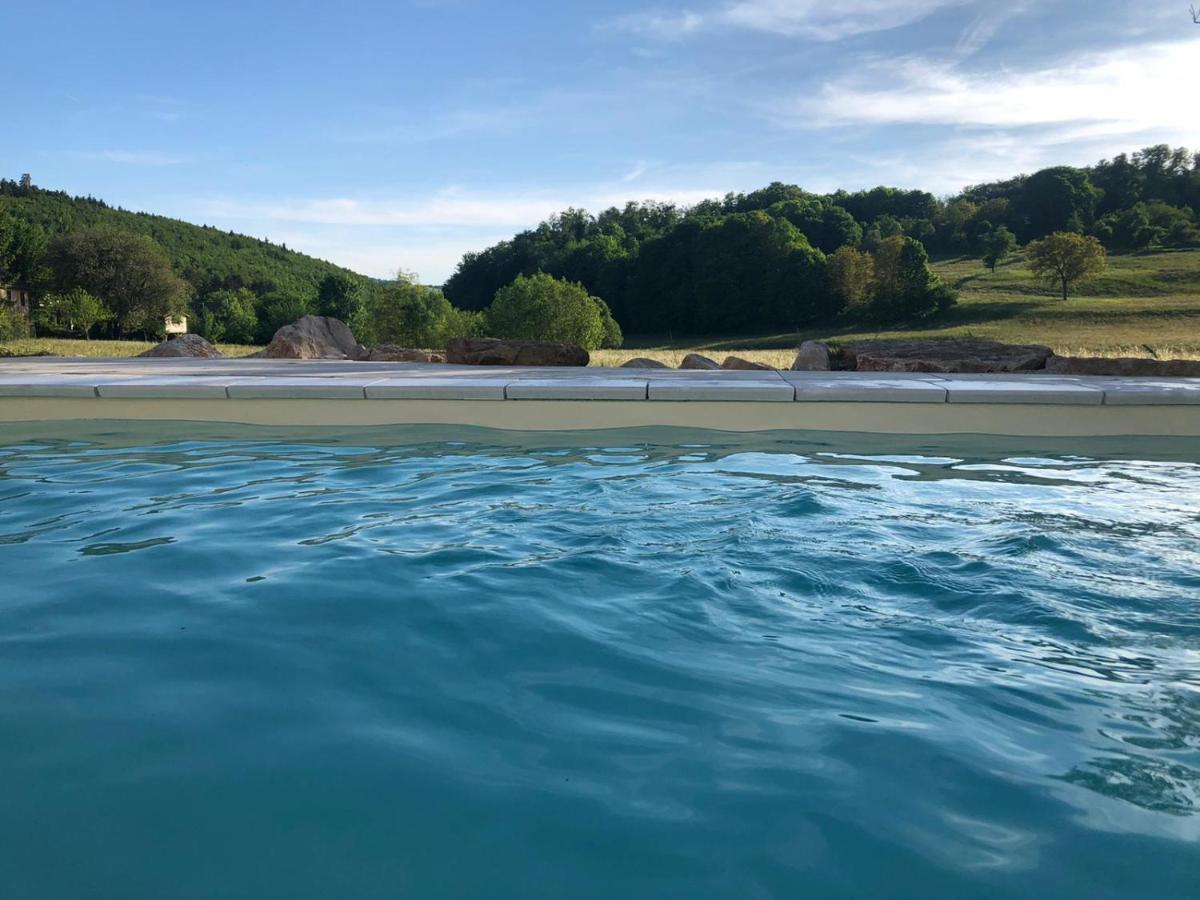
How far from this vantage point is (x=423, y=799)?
1.66 meters

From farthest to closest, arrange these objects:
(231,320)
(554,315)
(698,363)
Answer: (231,320) → (554,315) → (698,363)

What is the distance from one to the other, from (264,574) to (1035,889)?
90.8 inches

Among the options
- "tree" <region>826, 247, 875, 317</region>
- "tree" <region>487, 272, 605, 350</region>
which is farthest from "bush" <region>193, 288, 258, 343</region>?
"tree" <region>826, 247, 875, 317</region>

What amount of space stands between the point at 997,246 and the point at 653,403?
168 ft

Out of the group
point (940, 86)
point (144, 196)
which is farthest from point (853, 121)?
point (144, 196)

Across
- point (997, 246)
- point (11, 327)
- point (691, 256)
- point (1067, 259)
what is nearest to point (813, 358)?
point (11, 327)

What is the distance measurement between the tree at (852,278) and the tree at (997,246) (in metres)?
7.38

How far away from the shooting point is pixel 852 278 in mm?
48312

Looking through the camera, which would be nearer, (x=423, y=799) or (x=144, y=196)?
(x=423, y=799)

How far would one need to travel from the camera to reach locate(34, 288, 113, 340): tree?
139ft

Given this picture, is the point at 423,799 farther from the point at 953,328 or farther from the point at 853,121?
the point at 953,328

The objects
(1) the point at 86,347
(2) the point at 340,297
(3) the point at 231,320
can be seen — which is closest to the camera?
(1) the point at 86,347

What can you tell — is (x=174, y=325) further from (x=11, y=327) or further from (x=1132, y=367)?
(x=1132, y=367)

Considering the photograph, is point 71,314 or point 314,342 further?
point 71,314
